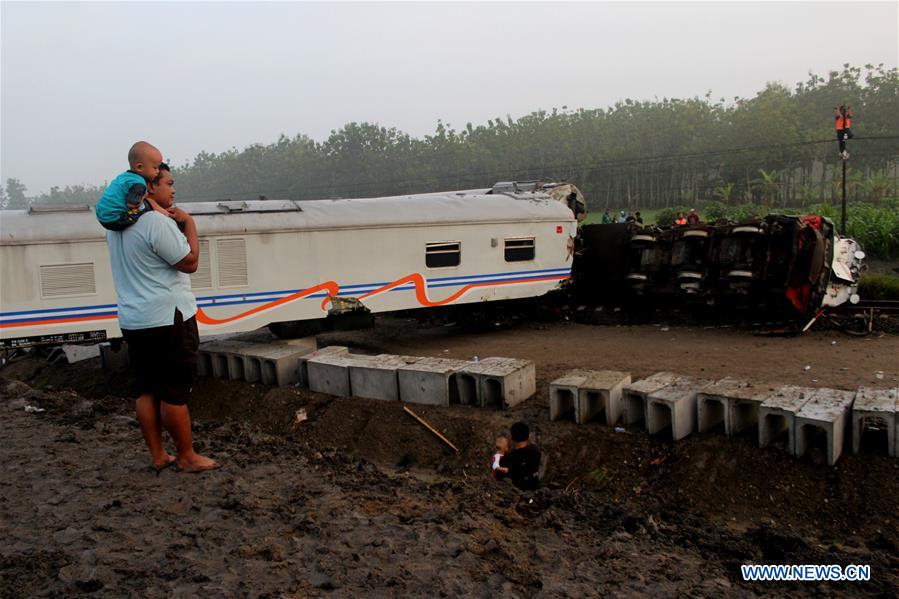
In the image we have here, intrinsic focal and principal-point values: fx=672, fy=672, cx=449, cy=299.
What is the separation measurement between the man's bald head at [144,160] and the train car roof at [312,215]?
14.6 ft

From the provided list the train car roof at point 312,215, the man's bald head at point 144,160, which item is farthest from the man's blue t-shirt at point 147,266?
the train car roof at point 312,215

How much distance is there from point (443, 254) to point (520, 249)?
1691 mm

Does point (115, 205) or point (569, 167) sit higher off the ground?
point (569, 167)

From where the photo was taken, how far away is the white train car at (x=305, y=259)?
9.23m

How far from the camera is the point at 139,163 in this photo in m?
4.38

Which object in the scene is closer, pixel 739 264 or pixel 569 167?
pixel 739 264

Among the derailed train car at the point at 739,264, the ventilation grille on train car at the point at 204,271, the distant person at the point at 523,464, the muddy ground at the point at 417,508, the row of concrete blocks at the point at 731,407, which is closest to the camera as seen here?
the muddy ground at the point at 417,508

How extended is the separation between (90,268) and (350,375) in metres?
4.17

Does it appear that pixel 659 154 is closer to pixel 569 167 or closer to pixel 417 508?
pixel 569 167

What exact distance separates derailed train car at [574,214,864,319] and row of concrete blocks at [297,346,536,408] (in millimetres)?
5520

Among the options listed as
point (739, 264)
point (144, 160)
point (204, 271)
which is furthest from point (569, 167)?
point (144, 160)

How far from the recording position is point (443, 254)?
11992 millimetres

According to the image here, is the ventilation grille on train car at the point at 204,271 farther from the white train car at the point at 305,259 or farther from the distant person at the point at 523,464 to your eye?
the distant person at the point at 523,464

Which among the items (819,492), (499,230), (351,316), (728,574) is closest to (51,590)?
(728,574)
